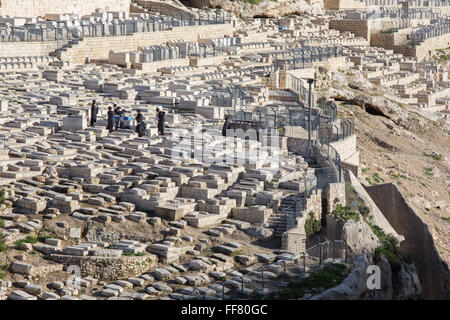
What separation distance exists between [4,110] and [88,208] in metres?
7.33

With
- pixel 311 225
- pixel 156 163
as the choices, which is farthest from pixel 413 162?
pixel 311 225

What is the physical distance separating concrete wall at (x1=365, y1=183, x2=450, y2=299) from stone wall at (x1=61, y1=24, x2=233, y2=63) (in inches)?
544

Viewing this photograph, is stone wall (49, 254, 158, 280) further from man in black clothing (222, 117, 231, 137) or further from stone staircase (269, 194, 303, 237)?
man in black clothing (222, 117, 231, 137)

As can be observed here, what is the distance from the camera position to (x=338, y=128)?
88.1ft

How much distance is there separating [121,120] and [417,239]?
722cm

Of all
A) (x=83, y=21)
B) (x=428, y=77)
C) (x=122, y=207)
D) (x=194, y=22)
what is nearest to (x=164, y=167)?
(x=122, y=207)

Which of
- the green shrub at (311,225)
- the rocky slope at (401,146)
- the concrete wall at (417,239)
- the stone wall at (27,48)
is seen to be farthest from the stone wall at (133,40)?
the green shrub at (311,225)

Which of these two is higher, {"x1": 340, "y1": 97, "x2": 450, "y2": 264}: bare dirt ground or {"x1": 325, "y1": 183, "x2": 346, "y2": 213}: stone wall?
{"x1": 325, "y1": 183, "x2": 346, "y2": 213}: stone wall

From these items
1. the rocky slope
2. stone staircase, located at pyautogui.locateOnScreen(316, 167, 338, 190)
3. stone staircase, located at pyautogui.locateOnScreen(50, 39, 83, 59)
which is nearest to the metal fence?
stone staircase, located at pyautogui.locateOnScreen(316, 167, 338, 190)

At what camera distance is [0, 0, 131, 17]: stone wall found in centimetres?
4028

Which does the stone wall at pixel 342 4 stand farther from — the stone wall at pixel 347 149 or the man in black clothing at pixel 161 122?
Answer: the man in black clothing at pixel 161 122

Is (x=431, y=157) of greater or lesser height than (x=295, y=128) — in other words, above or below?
below

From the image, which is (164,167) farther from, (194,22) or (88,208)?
(194,22)
